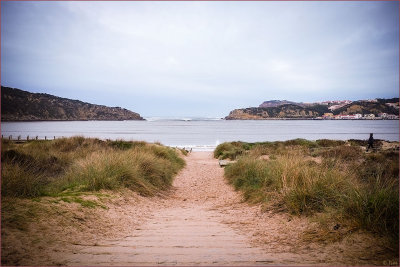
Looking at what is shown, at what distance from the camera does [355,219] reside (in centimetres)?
419

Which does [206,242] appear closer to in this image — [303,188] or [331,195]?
[303,188]

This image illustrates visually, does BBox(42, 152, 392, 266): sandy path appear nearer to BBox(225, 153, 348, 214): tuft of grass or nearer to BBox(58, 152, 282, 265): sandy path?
BBox(58, 152, 282, 265): sandy path

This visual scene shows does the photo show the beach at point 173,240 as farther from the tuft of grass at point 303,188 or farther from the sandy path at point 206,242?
the tuft of grass at point 303,188

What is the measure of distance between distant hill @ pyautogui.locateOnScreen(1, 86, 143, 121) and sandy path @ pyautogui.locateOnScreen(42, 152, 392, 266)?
159 meters

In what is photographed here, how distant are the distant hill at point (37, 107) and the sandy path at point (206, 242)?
15898 centimetres

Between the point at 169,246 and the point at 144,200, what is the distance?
4435 millimetres

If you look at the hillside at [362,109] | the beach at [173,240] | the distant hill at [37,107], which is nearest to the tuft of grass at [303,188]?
the beach at [173,240]

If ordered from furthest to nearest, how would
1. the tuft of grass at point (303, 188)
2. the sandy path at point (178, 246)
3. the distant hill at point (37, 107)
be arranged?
the distant hill at point (37, 107)
the tuft of grass at point (303, 188)
the sandy path at point (178, 246)

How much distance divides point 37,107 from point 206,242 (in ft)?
622

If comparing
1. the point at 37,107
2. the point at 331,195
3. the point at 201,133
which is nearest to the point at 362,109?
the point at 201,133

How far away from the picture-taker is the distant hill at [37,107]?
454 feet

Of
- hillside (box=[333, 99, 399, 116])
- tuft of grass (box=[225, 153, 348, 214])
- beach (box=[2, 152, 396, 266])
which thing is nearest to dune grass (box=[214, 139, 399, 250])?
tuft of grass (box=[225, 153, 348, 214])

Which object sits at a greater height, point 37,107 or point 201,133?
point 37,107

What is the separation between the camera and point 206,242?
416 cm
